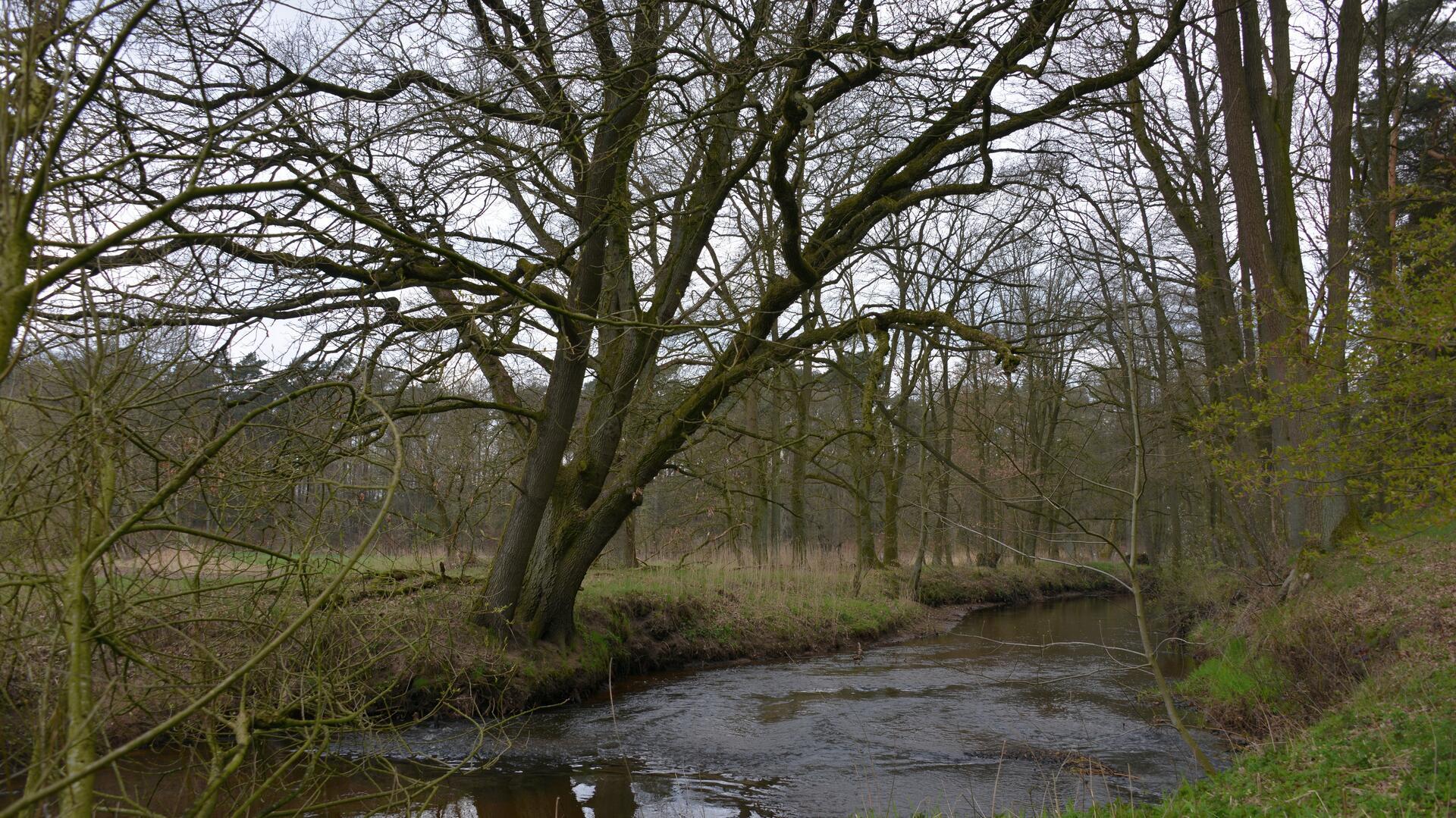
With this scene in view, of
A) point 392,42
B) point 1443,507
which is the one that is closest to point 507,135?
point 392,42

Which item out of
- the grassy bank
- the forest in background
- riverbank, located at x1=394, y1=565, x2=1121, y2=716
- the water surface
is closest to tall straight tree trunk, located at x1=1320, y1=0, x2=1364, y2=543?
the forest in background

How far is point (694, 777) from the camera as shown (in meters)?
7.72

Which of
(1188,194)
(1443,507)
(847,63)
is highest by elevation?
(1188,194)

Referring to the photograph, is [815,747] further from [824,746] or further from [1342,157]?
[1342,157]

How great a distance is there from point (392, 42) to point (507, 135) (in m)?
1.28

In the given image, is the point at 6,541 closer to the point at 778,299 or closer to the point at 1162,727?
the point at 778,299

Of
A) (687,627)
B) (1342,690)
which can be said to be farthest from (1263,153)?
(687,627)

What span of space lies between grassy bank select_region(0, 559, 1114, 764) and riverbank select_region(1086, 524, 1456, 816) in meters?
4.26

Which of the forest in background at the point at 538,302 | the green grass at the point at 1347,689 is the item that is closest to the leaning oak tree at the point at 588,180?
the forest in background at the point at 538,302

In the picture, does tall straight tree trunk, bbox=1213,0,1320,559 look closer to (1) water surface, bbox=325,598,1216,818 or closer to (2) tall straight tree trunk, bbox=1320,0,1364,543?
(2) tall straight tree trunk, bbox=1320,0,1364,543

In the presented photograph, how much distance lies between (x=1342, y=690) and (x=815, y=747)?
470 cm

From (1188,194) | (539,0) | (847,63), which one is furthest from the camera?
(1188,194)

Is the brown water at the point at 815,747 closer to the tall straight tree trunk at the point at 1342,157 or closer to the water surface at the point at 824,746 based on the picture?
the water surface at the point at 824,746

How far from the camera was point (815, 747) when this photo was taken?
866 cm
